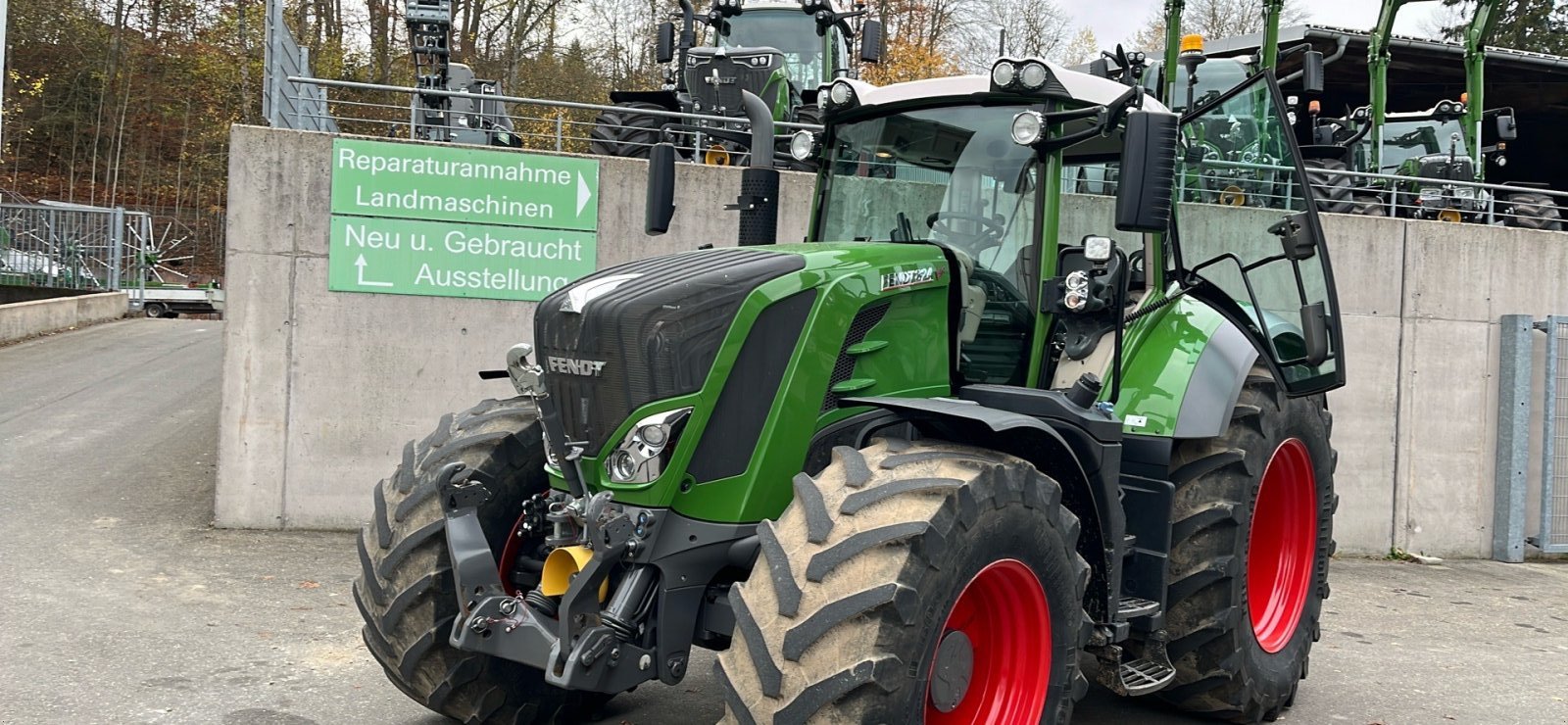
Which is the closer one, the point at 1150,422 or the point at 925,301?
the point at 925,301

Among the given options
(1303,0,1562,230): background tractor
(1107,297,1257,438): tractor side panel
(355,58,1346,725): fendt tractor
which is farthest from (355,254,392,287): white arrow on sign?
(1303,0,1562,230): background tractor

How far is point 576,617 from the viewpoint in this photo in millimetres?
3646

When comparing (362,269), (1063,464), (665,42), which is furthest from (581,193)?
(1063,464)

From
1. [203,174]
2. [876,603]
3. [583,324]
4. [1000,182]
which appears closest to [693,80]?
[1000,182]

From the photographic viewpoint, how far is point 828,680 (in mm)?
3230

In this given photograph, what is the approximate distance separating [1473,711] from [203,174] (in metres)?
36.4

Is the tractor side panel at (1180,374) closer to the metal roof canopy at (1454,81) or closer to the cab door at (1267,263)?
the cab door at (1267,263)

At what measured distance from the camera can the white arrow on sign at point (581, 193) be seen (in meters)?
8.74

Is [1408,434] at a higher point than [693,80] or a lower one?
lower

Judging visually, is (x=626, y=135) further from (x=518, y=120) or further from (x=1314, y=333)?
(x=1314, y=333)

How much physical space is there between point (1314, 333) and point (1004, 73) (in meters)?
2.04

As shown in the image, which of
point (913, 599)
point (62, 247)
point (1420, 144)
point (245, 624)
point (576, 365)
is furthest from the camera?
point (62, 247)

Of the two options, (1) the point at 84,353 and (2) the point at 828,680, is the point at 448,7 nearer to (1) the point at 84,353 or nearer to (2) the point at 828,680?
(1) the point at 84,353

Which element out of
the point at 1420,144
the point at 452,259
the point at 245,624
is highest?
the point at 1420,144
